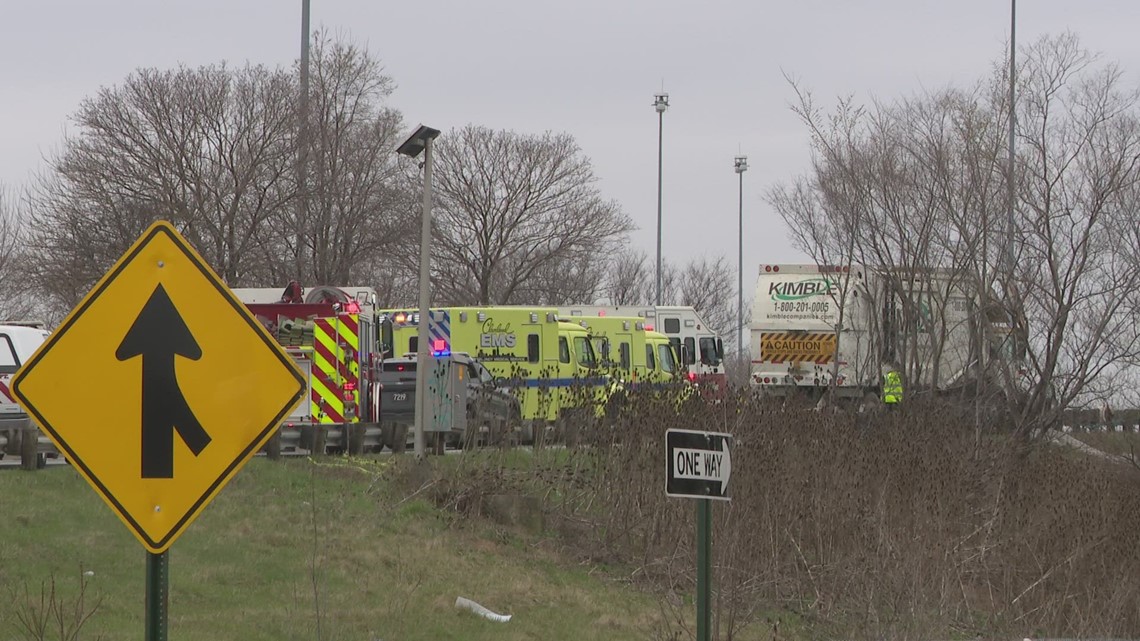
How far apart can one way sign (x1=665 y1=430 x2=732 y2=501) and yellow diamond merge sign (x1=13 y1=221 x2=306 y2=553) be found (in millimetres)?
2216

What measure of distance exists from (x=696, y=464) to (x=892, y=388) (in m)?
17.5

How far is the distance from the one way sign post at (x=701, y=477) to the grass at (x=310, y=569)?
141 inches

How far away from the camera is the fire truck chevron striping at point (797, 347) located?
101ft

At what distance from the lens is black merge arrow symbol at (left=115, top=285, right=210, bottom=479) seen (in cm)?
545

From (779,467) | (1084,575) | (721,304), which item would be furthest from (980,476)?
(721,304)

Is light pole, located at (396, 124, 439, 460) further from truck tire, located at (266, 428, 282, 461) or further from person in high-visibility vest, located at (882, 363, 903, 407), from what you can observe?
person in high-visibility vest, located at (882, 363, 903, 407)

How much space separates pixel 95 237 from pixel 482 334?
11.9 m

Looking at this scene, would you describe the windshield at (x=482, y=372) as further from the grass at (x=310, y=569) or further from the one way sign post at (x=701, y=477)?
A: the one way sign post at (x=701, y=477)

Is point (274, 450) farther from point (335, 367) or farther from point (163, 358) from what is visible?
point (163, 358)

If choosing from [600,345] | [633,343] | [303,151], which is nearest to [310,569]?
[600,345]

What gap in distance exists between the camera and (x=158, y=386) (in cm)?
548

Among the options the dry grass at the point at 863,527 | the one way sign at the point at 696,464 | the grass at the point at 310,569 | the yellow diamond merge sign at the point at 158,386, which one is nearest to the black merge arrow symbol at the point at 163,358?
the yellow diamond merge sign at the point at 158,386

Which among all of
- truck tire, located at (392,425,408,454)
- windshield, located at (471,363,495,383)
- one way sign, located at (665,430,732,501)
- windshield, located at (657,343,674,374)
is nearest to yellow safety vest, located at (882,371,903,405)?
windshield, located at (471,363,495,383)

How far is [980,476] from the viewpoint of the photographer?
61.5ft
